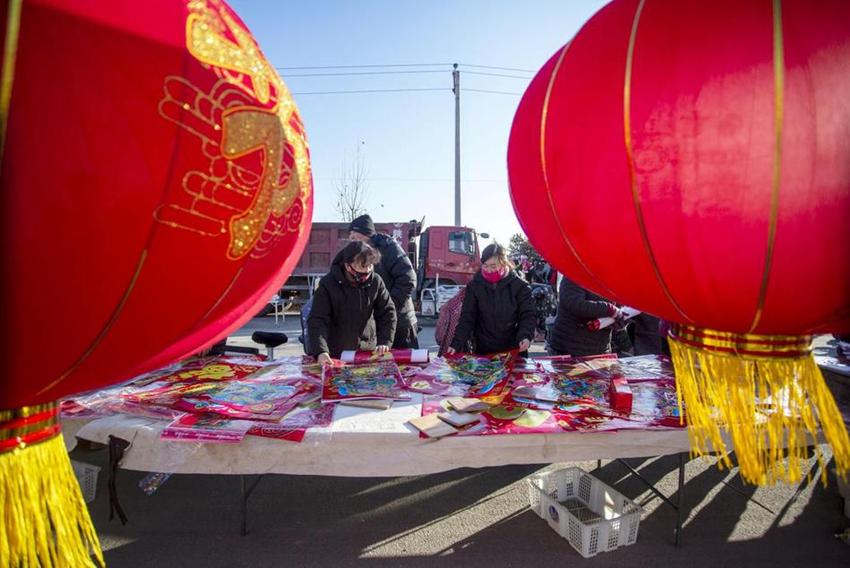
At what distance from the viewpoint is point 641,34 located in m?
0.92

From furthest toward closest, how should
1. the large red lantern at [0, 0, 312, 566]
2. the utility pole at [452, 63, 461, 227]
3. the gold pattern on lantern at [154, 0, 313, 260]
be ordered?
the utility pole at [452, 63, 461, 227], the gold pattern on lantern at [154, 0, 313, 260], the large red lantern at [0, 0, 312, 566]

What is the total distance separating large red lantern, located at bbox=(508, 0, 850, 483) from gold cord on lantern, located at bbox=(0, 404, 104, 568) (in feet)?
3.48

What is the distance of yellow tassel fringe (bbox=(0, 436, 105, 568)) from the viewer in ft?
2.63

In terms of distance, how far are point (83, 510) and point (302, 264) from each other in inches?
498

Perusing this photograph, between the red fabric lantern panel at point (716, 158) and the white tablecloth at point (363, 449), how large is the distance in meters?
1.36

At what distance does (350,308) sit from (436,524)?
1.54m

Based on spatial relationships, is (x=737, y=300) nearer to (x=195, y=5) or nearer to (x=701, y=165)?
(x=701, y=165)

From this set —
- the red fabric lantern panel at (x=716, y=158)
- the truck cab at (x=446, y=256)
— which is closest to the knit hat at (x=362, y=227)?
the red fabric lantern panel at (x=716, y=158)

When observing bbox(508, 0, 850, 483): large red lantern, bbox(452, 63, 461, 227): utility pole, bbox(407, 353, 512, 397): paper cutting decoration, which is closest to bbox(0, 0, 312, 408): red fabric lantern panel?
bbox(508, 0, 850, 483): large red lantern

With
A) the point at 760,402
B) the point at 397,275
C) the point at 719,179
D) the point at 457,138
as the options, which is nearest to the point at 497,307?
the point at 397,275

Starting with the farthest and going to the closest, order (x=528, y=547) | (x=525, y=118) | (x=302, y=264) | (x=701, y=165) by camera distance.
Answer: (x=302, y=264), (x=528, y=547), (x=525, y=118), (x=701, y=165)

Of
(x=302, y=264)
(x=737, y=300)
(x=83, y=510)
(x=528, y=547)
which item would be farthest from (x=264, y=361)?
(x=302, y=264)

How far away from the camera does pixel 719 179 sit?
0.81m

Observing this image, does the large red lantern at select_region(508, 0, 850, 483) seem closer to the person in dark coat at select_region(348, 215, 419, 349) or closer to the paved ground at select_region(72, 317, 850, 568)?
the paved ground at select_region(72, 317, 850, 568)
